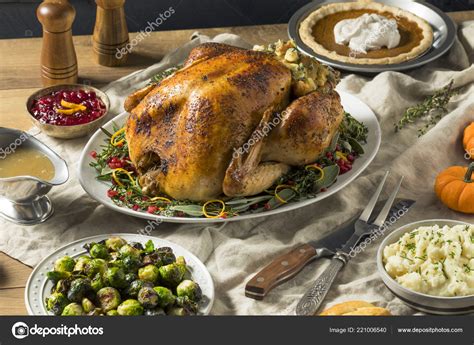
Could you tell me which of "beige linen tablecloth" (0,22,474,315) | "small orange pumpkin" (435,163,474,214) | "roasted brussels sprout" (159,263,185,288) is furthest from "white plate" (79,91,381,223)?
"roasted brussels sprout" (159,263,185,288)

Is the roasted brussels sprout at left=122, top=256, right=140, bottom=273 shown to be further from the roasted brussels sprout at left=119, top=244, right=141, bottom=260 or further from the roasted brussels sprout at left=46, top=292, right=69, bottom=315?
the roasted brussels sprout at left=46, top=292, right=69, bottom=315

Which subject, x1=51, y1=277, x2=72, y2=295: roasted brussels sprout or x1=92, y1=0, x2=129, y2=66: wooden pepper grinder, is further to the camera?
x1=92, y1=0, x2=129, y2=66: wooden pepper grinder

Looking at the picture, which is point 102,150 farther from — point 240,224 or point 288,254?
point 288,254

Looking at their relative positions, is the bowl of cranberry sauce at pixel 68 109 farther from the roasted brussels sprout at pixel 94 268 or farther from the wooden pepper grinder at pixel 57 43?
the roasted brussels sprout at pixel 94 268

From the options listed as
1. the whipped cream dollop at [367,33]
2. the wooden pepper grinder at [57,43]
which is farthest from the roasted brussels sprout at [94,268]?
the whipped cream dollop at [367,33]

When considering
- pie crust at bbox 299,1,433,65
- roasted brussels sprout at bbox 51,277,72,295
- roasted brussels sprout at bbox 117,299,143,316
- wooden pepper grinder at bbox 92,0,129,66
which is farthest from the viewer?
pie crust at bbox 299,1,433,65

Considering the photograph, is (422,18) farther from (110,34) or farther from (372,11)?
(110,34)
